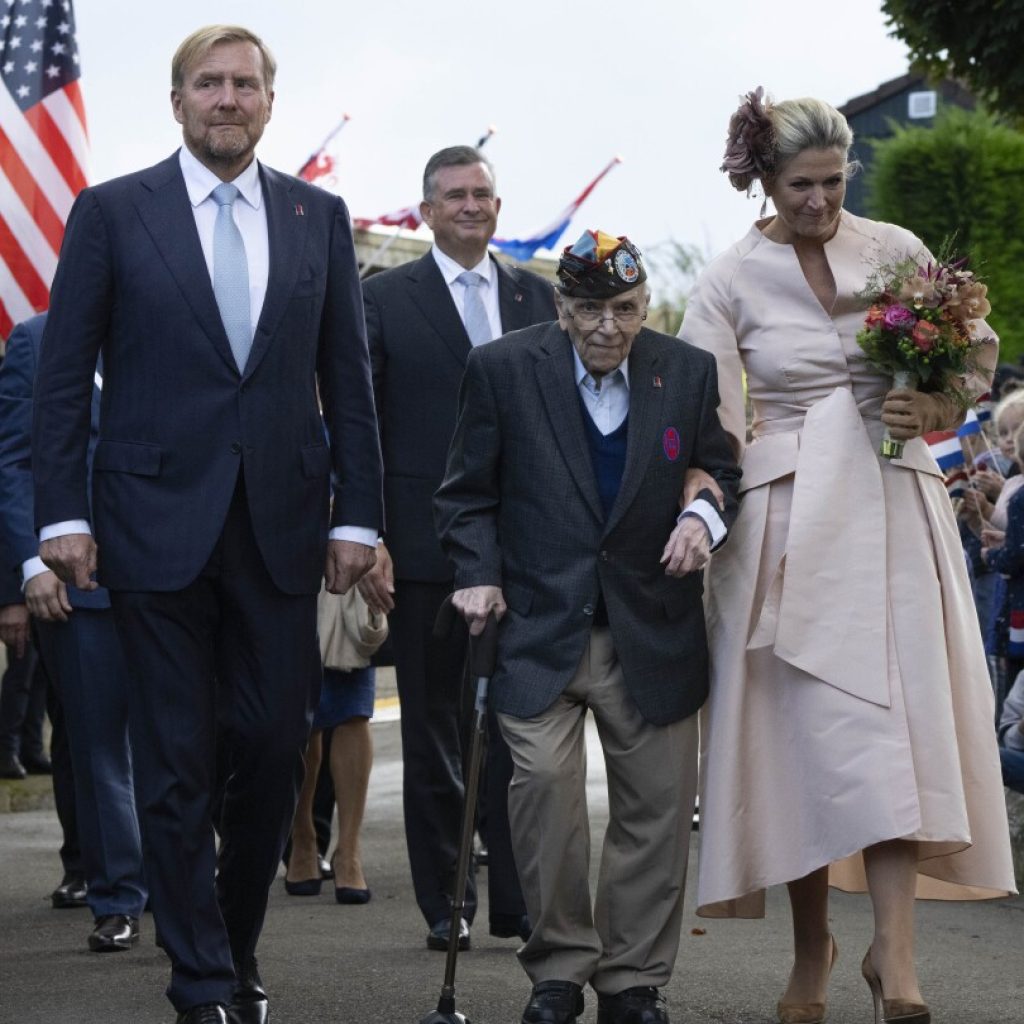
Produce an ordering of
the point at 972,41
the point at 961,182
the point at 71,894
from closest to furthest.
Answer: the point at 71,894 < the point at 972,41 < the point at 961,182

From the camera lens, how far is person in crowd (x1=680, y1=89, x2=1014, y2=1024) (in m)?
5.56

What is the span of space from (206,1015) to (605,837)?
1.07 meters

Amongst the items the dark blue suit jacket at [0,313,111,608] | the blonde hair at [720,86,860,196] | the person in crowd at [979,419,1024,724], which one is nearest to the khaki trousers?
the blonde hair at [720,86,860,196]

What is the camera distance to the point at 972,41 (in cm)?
1376

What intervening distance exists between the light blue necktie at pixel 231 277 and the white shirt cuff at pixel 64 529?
1.80 ft

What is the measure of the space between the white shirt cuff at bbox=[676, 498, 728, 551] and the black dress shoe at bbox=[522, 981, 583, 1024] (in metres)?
1.14

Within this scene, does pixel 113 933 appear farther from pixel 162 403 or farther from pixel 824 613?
pixel 824 613

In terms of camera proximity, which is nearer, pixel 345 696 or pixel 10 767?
pixel 345 696

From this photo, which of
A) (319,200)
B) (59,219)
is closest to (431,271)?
(319,200)

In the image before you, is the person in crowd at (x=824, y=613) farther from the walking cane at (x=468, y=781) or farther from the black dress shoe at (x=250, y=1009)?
the black dress shoe at (x=250, y=1009)

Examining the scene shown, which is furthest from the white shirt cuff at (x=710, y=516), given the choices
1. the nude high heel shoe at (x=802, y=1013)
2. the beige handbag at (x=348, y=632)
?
the beige handbag at (x=348, y=632)

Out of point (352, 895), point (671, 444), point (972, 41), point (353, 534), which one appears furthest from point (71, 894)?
point (972, 41)

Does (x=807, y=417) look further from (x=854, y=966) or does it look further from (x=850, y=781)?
(x=854, y=966)

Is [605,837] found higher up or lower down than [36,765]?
higher up
